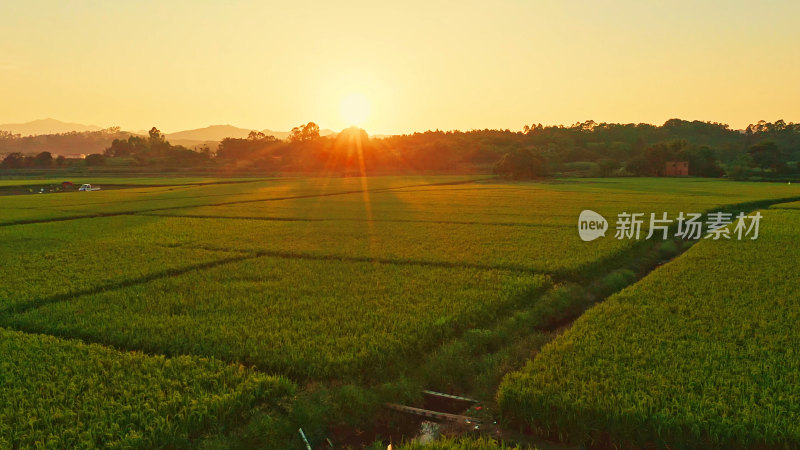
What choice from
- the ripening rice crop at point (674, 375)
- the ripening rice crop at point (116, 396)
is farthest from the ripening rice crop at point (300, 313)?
the ripening rice crop at point (674, 375)

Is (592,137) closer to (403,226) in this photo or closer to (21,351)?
(403,226)

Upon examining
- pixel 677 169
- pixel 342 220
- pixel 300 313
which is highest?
pixel 677 169

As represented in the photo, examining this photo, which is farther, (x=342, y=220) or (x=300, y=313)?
(x=342, y=220)

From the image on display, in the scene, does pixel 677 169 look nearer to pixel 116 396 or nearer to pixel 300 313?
pixel 300 313

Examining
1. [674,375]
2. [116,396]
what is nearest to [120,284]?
[116,396]

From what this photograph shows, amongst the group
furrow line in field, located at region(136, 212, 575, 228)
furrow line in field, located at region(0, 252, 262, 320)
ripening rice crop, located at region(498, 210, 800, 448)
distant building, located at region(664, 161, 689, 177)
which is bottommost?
furrow line in field, located at region(136, 212, 575, 228)

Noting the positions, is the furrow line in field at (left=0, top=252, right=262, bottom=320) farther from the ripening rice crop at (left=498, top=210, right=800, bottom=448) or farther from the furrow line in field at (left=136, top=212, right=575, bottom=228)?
the furrow line in field at (left=136, top=212, right=575, bottom=228)

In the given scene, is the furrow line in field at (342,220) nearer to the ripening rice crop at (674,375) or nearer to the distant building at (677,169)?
the ripening rice crop at (674,375)

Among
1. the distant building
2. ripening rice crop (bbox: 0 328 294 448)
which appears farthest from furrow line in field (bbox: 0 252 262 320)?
the distant building
